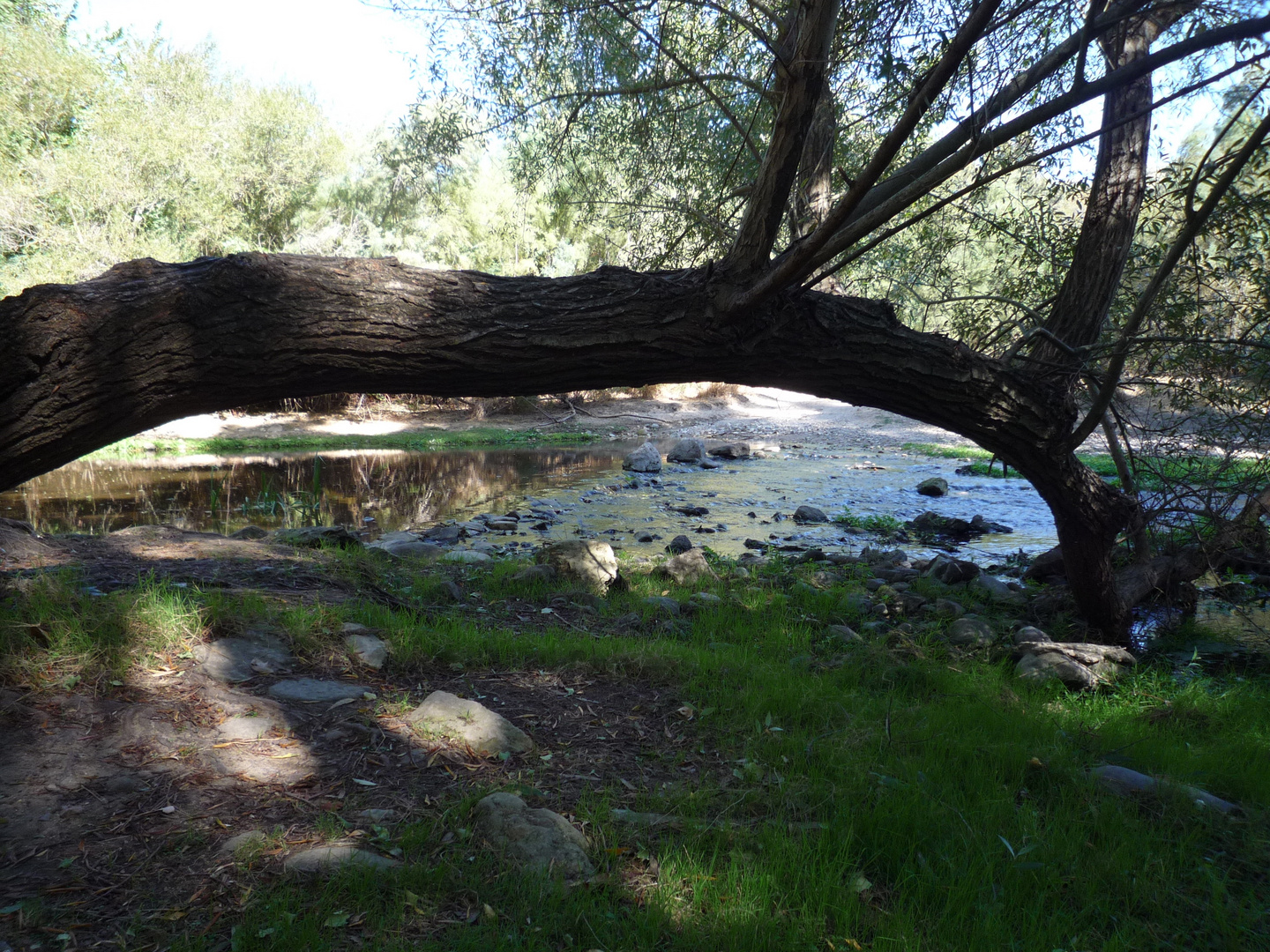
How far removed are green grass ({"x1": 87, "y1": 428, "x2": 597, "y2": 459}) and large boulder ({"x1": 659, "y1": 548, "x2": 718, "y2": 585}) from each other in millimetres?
13363

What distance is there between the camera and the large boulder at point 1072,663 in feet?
14.3

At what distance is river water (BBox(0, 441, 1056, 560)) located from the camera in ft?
32.3

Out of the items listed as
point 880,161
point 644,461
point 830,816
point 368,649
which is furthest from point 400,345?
point 644,461

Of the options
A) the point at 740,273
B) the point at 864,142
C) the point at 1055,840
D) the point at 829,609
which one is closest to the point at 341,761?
the point at 1055,840

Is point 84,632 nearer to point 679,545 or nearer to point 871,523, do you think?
point 679,545

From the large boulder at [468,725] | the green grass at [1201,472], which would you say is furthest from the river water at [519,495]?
the large boulder at [468,725]

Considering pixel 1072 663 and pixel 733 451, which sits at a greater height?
pixel 1072 663

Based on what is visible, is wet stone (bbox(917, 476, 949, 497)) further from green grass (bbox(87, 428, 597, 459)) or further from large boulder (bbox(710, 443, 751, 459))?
green grass (bbox(87, 428, 597, 459))

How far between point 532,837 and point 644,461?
13.4 meters

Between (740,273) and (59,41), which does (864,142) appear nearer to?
(740,273)

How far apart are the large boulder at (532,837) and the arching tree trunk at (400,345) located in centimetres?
203

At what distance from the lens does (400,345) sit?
3.54 m

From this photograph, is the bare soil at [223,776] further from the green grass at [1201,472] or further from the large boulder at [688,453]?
the large boulder at [688,453]

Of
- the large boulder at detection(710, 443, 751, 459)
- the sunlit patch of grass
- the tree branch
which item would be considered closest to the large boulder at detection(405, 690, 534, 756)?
the sunlit patch of grass
